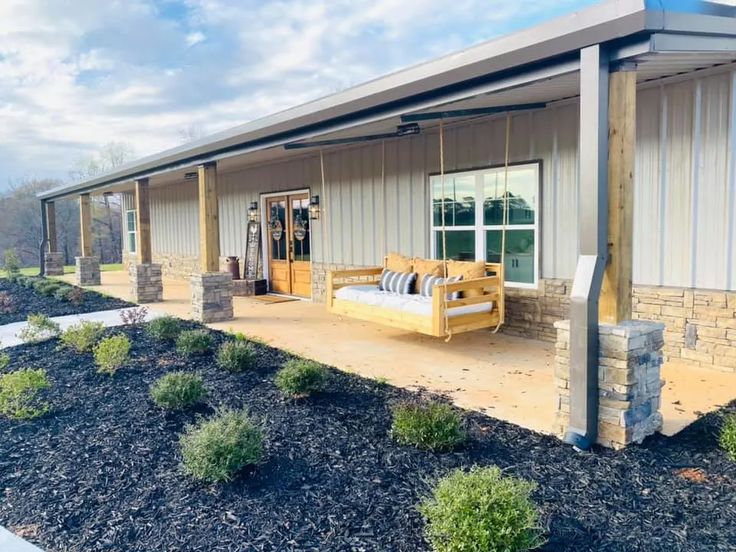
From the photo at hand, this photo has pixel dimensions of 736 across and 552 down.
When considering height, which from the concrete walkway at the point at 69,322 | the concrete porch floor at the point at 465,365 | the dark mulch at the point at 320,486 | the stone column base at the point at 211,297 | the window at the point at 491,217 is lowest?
the dark mulch at the point at 320,486

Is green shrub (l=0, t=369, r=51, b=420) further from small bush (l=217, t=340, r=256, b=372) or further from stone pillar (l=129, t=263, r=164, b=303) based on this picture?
stone pillar (l=129, t=263, r=164, b=303)

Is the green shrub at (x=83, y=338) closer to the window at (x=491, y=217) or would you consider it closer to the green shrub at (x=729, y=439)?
the window at (x=491, y=217)

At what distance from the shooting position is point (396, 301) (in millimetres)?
6008

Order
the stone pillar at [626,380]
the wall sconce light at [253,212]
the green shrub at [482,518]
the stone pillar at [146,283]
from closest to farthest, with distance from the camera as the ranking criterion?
the green shrub at [482,518] < the stone pillar at [626,380] < the stone pillar at [146,283] < the wall sconce light at [253,212]

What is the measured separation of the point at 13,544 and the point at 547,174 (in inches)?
224

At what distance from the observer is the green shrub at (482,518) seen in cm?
205

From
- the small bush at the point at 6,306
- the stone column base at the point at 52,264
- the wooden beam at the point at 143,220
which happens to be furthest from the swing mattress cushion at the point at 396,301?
the stone column base at the point at 52,264

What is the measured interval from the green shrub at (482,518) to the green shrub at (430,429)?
86 centimetres

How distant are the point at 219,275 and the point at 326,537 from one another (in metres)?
6.06

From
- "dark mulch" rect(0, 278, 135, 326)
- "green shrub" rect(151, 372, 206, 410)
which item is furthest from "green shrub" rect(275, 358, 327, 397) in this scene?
"dark mulch" rect(0, 278, 135, 326)

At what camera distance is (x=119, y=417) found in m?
3.96

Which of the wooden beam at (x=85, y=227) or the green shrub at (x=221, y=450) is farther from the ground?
the wooden beam at (x=85, y=227)

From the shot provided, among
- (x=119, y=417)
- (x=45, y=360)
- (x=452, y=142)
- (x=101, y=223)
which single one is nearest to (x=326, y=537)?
(x=119, y=417)

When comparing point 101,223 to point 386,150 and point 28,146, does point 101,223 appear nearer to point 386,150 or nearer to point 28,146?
point 28,146
